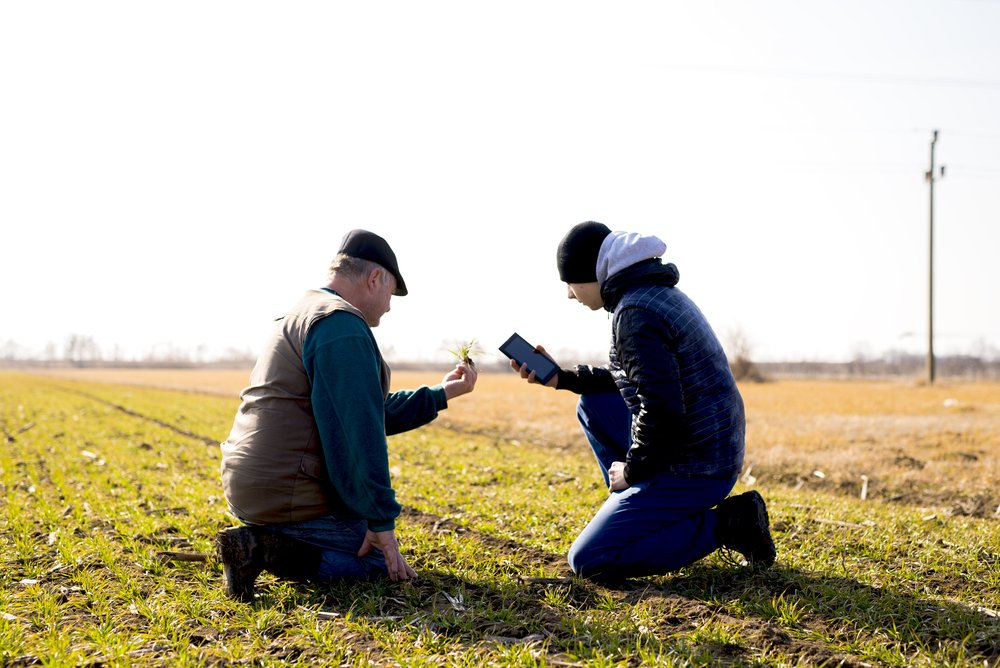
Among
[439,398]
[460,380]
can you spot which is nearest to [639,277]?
[460,380]

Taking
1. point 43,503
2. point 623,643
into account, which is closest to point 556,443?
point 43,503

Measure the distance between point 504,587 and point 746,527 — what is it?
1432mm

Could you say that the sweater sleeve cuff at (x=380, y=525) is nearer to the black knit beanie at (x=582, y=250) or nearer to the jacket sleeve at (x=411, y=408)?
the jacket sleeve at (x=411, y=408)

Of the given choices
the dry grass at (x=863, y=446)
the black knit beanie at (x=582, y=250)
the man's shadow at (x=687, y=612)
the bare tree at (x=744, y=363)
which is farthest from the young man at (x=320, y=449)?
the bare tree at (x=744, y=363)

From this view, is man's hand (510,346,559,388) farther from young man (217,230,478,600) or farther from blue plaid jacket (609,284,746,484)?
young man (217,230,478,600)

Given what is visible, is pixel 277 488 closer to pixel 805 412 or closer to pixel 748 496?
pixel 748 496

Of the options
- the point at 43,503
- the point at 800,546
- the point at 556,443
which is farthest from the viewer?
the point at 556,443

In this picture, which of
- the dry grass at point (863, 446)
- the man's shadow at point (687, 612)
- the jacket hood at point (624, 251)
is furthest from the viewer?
the dry grass at point (863, 446)

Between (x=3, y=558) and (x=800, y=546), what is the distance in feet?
17.5

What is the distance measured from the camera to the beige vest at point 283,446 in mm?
3949

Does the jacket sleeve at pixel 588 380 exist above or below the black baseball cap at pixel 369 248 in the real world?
below

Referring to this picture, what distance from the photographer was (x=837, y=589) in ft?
12.8

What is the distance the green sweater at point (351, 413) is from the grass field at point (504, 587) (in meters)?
0.55

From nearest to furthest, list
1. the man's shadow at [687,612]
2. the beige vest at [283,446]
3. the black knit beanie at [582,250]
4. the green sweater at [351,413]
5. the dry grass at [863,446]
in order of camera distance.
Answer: the man's shadow at [687,612]
the green sweater at [351,413]
the beige vest at [283,446]
the black knit beanie at [582,250]
the dry grass at [863,446]
